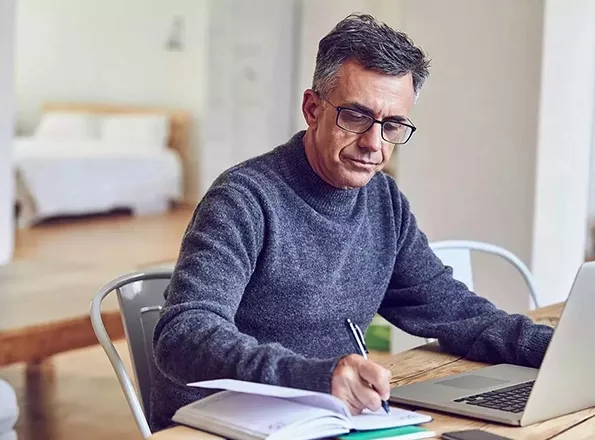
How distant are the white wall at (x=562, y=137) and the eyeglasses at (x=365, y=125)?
1527 millimetres

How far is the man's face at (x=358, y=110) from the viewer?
5.07 feet

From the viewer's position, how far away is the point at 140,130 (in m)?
8.93

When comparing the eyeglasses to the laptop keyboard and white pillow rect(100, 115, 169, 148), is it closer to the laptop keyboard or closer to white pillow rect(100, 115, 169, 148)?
the laptop keyboard

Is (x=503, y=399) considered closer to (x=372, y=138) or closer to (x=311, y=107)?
(x=372, y=138)

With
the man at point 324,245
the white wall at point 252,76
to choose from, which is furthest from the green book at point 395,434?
the white wall at point 252,76

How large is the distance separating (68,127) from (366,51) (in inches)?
313

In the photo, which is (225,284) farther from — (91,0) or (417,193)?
(91,0)

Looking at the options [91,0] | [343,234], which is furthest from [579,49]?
[91,0]

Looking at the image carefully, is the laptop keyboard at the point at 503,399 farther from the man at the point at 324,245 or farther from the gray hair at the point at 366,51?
the gray hair at the point at 366,51

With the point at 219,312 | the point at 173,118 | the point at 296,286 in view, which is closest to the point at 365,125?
the point at 296,286

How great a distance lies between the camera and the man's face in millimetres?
1545

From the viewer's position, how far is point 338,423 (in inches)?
46.1

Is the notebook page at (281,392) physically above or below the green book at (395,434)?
above

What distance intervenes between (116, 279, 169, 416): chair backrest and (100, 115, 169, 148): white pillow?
7157 mm
